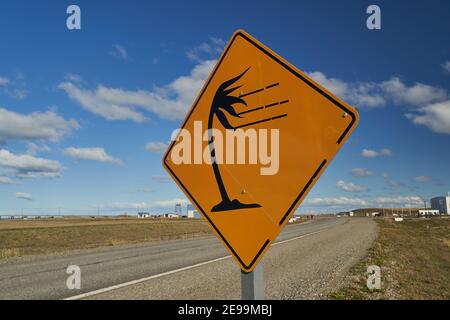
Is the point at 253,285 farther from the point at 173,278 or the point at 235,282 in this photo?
the point at 173,278

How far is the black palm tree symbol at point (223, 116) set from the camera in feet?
7.20

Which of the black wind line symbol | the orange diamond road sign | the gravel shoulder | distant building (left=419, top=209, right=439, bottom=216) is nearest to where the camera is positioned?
the orange diamond road sign

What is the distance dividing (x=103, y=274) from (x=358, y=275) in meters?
6.68

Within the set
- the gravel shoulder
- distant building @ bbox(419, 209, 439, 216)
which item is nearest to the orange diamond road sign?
the gravel shoulder

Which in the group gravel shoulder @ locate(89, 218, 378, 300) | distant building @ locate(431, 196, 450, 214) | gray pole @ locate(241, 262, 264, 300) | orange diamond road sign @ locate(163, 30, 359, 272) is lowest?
distant building @ locate(431, 196, 450, 214)

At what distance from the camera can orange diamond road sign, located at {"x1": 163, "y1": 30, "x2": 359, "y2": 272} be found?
1971 millimetres

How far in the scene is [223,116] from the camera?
7.68ft

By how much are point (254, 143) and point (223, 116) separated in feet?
1.09

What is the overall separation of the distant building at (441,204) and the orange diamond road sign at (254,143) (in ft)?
544

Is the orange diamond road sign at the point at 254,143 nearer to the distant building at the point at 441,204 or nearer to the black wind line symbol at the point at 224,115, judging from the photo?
the black wind line symbol at the point at 224,115

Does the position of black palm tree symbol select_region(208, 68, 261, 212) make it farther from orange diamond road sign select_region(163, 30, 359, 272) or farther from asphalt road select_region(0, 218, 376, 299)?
asphalt road select_region(0, 218, 376, 299)

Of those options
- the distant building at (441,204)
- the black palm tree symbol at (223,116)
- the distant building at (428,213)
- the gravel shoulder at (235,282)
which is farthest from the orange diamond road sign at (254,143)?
the distant building at (441,204)

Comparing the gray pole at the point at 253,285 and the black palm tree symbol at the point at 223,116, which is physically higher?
the black palm tree symbol at the point at 223,116

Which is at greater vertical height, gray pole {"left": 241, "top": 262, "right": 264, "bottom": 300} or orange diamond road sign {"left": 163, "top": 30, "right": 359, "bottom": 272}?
orange diamond road sign {"left": 163, "top": 30, "right": 359, "bottom": 272}
